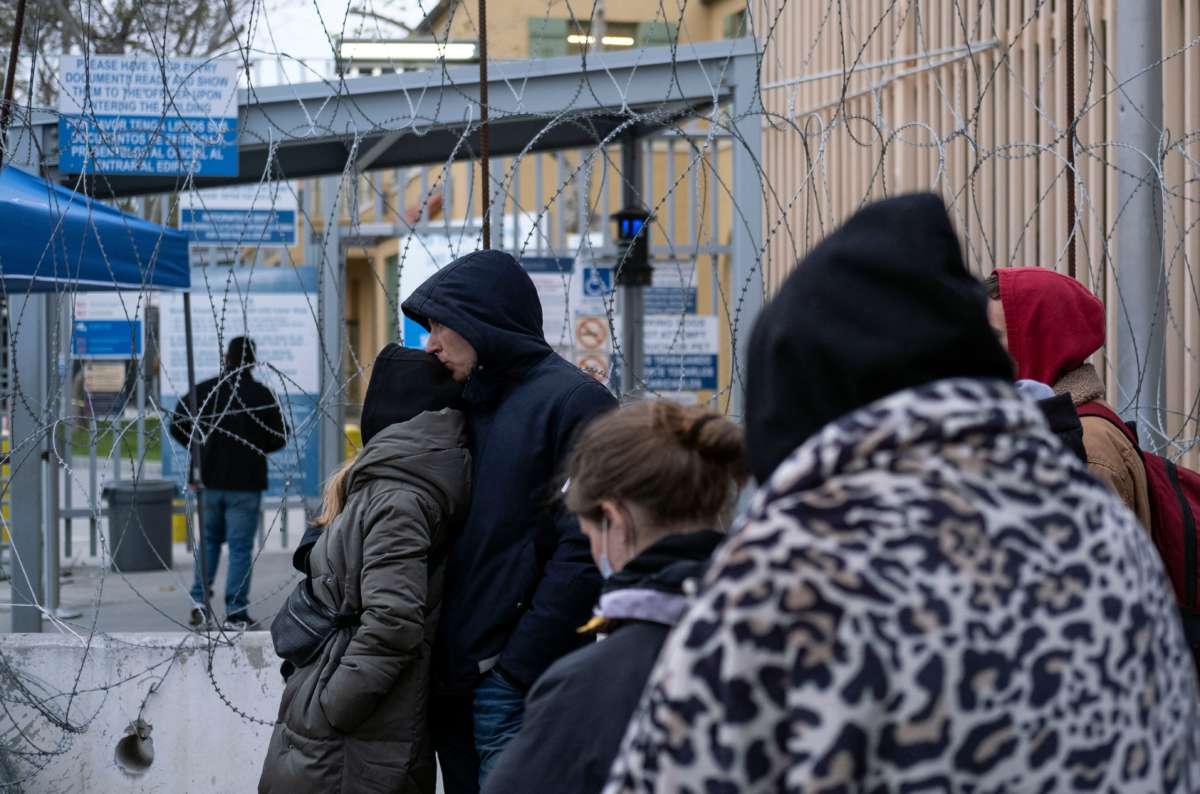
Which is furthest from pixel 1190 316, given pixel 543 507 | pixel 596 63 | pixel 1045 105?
pixel 543 507

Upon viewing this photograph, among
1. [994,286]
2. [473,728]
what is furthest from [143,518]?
[994,286]

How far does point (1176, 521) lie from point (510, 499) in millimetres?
1258

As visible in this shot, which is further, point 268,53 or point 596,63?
point 596,63

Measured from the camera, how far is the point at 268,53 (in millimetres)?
4129

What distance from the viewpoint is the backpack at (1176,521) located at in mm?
2611

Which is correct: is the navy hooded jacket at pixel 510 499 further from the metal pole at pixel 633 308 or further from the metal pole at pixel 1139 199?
the metal pole at pixel 633 308

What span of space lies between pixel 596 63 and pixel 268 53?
8.84 ft

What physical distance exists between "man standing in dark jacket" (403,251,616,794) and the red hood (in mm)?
837

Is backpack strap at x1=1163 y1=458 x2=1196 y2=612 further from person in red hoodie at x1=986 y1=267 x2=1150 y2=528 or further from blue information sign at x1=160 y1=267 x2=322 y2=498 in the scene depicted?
blue information sign at x1=160 y1=267 x2=322 y2=498

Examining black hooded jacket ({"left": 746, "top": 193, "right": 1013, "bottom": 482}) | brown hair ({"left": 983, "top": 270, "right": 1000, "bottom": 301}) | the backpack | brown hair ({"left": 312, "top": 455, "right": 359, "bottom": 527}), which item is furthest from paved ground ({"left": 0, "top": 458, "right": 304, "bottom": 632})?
black hooded jacket ({"left": 746, "top": 193, "right": 1013, "bottom": 482})

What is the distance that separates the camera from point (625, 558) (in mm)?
1810

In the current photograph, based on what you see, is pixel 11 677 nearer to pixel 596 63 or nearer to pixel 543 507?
pixel 543 507

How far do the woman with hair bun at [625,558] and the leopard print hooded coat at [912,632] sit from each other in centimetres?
42

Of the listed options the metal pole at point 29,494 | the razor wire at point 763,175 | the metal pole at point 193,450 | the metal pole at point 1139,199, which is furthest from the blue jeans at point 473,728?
the metal pole at point 29,494
